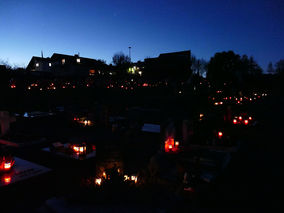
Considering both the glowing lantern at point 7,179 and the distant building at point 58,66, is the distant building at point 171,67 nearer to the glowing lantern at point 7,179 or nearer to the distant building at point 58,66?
the distant building at point 58,66

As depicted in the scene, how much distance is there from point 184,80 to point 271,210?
30.7 metres

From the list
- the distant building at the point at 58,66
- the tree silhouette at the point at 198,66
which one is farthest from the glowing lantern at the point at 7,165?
the tree silhouette at the point at 198,66

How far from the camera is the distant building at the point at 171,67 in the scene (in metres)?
35.1

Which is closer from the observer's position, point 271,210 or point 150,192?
point 150,192

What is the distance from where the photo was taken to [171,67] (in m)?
35.4

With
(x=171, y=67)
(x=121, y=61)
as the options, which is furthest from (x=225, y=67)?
(x=121, y=61)

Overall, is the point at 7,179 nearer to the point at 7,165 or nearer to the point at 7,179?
the point at 7,179

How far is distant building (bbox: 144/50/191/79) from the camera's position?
35.1 metres

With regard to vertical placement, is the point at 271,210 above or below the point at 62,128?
below

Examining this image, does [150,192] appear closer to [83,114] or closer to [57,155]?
[57,155]

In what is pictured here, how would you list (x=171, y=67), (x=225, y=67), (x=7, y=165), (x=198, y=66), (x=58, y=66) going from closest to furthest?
(x=7, y=165) < (x=171, y=67) < (x=225, y=67) < (x=58, y=66) < (x=198, y=66)

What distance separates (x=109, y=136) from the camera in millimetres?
14344

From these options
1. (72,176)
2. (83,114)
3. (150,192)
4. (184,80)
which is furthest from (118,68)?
(150,192)

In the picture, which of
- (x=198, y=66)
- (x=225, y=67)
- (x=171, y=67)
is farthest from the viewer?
(x=198, y=66)
